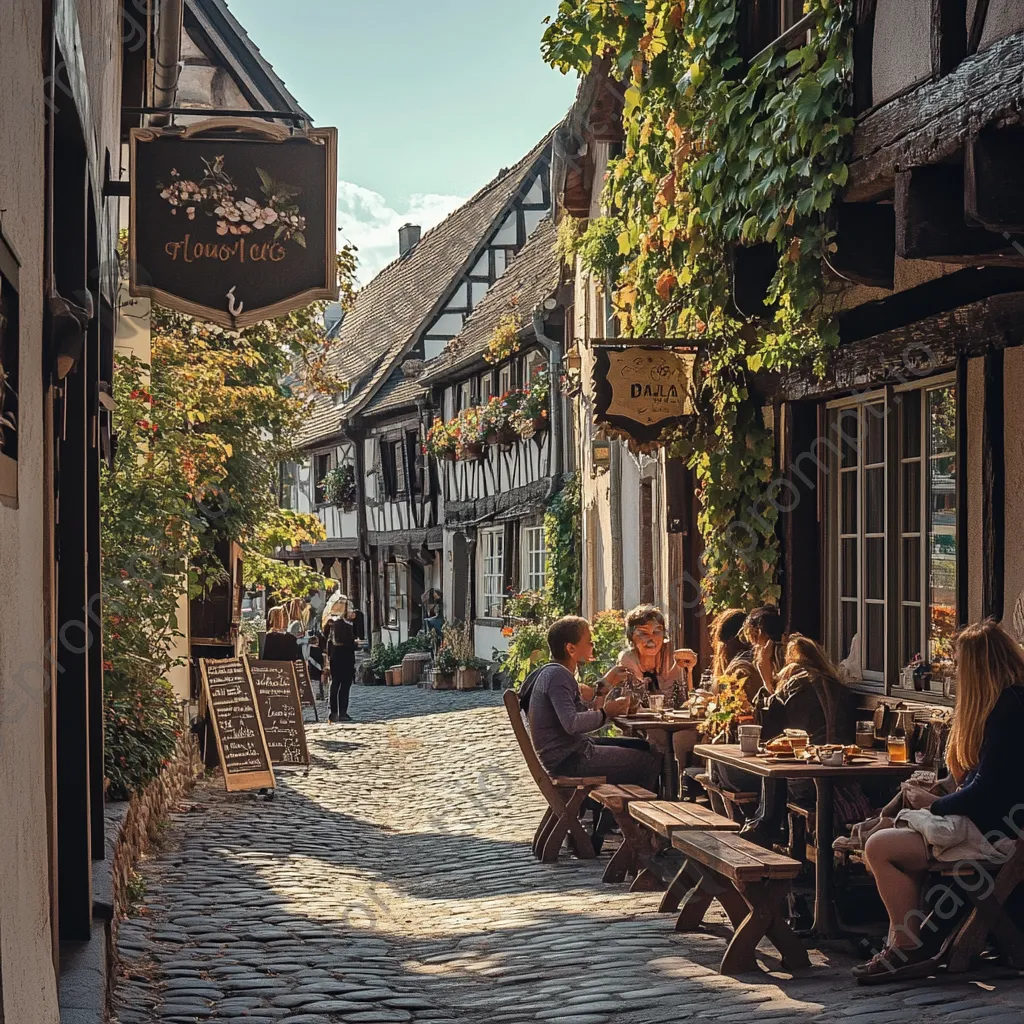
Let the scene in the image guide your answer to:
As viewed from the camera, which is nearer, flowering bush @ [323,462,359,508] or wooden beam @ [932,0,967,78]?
wooden beam @ [932,0,967,78]

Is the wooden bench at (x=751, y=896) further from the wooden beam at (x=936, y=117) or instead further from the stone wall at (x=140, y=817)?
the wooden beam at (x=936, y=117)

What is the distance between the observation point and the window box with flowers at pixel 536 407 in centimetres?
2194

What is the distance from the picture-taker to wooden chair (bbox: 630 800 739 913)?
23.0ft

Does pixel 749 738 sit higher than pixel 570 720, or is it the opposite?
pixel 749 738

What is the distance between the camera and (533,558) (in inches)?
949

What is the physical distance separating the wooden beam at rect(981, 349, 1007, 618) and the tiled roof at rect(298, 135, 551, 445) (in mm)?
21465

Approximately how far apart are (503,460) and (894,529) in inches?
650

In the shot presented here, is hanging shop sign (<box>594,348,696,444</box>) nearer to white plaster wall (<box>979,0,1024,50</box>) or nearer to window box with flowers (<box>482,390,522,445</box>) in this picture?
white plaster wall (<box>979,0,1024,50</box>)

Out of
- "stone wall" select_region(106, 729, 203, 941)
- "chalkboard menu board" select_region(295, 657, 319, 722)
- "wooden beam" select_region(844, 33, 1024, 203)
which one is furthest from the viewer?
"chalkboard menu board" select_region(295, 657, 319, 722)

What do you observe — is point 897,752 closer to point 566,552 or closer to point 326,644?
point 566,552

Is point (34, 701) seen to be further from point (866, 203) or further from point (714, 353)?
point (714, 353)

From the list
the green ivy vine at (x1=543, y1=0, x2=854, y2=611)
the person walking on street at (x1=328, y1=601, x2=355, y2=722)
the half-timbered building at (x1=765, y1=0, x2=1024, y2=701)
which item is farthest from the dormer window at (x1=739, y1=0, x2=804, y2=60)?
the person walking on street at (x1=328, y1=601, x2=355, y2=722)

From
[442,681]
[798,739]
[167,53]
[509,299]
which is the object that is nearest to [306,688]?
[442,681]

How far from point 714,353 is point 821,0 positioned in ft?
10.7
